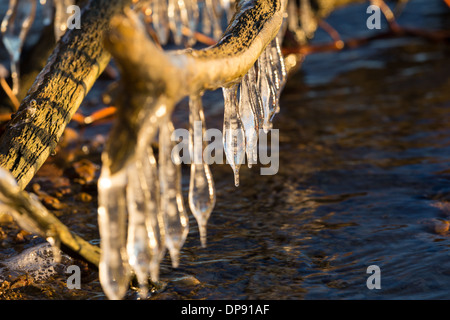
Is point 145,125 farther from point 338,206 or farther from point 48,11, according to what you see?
point 48,11

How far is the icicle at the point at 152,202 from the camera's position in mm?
1676

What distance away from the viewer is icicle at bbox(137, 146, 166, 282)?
1676 mm

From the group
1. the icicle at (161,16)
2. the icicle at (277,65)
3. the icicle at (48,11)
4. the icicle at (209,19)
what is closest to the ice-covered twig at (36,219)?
the icicle at (277,65)

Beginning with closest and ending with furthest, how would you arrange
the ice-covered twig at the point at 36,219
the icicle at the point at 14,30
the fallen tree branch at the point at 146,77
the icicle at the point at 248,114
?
the fallen tree branch at the point at 146,77 < the ice-covered twig at the point at 36,219 < the icicle at the point at 248,114 < the icicle at the point at 14,30

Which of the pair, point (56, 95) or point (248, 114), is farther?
point (56, 95)

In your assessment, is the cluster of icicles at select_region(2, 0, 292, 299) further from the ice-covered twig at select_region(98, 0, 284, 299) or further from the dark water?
the dark water

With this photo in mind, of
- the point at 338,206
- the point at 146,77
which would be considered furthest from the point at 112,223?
the point at 338,206

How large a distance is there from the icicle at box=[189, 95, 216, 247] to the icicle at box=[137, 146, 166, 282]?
220 mm

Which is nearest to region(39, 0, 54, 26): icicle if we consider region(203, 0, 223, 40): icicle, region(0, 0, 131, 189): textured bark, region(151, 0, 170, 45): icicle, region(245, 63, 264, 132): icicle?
region(151, 0, 170, 45): icicle

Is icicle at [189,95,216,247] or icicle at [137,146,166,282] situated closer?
icicle at [137,146,166,282]

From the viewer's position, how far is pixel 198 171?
2.05m

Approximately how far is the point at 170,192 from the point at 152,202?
0.08 meters

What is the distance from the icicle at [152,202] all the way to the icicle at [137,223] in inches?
0.6

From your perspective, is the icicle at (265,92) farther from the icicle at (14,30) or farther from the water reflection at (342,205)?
the icicle at (14,30)
